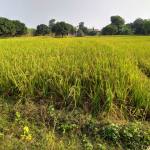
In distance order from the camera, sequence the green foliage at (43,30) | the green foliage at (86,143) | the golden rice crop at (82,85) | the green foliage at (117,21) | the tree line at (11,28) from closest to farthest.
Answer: the green foliage at (86,143), the golden rice crop at (82,85), the tree line at (11,28), the green foliage at (43,30), the green foliage at (117,21)

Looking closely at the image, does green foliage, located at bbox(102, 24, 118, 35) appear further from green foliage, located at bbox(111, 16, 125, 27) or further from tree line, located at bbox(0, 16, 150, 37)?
green foliage, located at bbox(111, 16, 125, 27)

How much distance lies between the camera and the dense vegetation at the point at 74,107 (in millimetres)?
2607

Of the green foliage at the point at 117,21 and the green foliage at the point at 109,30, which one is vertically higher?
the green foliage at the point at 117,21

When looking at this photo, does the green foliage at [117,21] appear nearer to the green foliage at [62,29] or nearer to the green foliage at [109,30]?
the green foliage at [109,30]

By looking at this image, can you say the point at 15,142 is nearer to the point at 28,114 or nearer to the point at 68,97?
the point at 28,114

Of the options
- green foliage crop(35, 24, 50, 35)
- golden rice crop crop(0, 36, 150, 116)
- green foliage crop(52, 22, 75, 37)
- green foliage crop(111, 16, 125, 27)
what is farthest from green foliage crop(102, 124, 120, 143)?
green foliage crop(111, 16, 125, 27)

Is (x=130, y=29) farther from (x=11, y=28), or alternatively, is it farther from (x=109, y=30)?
(x=11, y=28)

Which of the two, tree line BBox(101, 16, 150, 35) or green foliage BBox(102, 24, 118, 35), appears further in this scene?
green foliage BBox(102, 24, 118, 35)

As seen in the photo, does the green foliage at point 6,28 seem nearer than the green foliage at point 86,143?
No

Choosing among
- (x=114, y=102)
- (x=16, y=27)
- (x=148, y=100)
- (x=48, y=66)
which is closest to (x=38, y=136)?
(x=114, y=102)

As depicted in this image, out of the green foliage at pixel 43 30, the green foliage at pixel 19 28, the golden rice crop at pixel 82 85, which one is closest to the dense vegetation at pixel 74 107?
the golden rice crop at pixel 82 85

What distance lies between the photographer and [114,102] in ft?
10.8

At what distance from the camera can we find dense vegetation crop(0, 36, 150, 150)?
261 cm

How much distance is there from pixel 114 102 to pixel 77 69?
2.80ft
